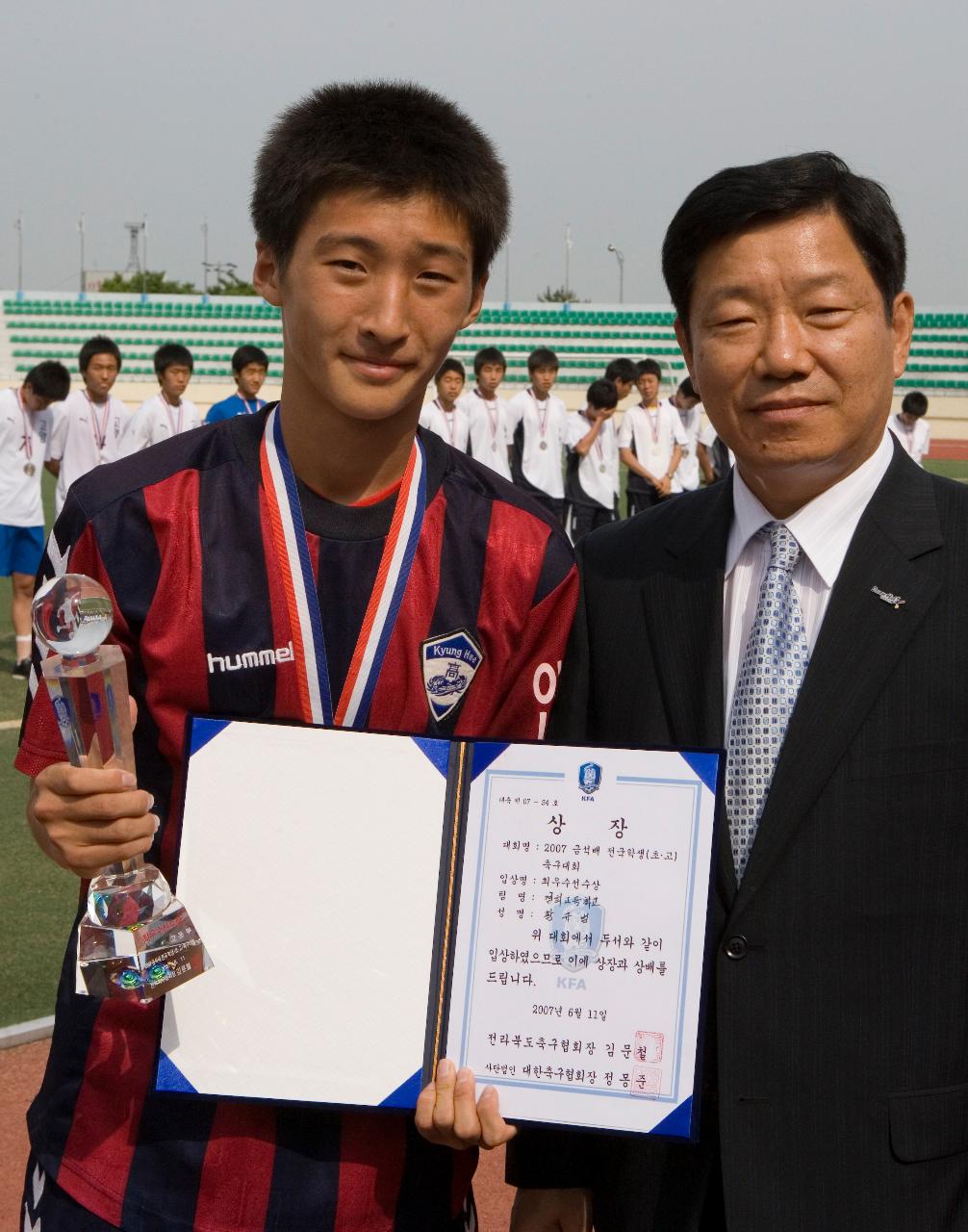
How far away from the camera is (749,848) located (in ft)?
6.63

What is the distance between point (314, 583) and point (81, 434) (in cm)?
907

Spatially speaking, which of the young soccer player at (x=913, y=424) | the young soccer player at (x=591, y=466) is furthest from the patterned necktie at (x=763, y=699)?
the young soccer player at (x=913, y=424)

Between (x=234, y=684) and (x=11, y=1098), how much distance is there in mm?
2368

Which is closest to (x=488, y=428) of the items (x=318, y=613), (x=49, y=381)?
(x=49, y=381)

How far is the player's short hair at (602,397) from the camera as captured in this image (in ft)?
45.3

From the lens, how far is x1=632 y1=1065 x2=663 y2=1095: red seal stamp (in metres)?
1.93

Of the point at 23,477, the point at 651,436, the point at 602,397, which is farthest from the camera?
the point at 651,436

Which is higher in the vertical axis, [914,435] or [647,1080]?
[914,435]

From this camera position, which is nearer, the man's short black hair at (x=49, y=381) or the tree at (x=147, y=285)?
the man's short black hair at (x=49, y=381)

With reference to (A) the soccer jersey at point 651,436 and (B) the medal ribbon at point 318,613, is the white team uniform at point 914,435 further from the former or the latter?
(B) the medal ribbon at point 318,613

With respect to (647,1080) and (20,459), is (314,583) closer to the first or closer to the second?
(647,1080)

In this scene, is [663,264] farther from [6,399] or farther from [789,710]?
[6,399]

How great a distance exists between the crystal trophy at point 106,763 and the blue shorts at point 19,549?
28.1ft

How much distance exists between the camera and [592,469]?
14.1m
